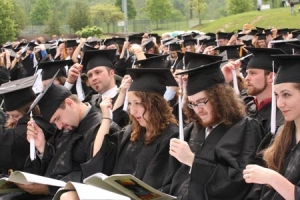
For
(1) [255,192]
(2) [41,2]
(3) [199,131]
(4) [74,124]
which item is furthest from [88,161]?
(2) [41,2]

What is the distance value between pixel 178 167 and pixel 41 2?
247 feet

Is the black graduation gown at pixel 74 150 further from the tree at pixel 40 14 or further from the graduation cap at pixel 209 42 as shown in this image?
the tree at pixel 40 14

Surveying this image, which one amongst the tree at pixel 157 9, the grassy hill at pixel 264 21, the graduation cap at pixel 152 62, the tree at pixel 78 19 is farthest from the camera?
the tree at pixel 157 9

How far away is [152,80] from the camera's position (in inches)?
172

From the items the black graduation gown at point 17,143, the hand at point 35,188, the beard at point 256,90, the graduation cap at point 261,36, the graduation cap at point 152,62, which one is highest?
the graduation cap at point 152,62

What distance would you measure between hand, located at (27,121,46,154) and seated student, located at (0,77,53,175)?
261mm

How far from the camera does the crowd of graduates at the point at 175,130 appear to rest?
10.6 ft

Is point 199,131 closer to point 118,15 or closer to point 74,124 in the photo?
point 74,124

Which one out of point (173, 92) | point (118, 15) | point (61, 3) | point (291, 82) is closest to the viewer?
point (291, 82)

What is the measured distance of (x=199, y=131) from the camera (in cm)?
→ 395

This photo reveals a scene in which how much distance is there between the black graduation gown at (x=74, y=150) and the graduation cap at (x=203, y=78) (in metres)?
1.23

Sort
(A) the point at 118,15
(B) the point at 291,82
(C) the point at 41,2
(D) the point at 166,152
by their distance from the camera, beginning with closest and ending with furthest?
(B) the point at 291,82
(D) the point at 166,152
(A) the point at 118,15
(C) the point at 41,2

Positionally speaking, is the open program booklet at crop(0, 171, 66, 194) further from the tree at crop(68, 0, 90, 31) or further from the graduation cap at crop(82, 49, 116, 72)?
the tree at crop(68, 0, 90, 31)

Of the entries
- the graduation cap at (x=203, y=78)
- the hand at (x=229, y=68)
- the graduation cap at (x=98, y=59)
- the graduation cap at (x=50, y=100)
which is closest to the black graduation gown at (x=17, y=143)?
the graduation cap at (x=50, y=100)
